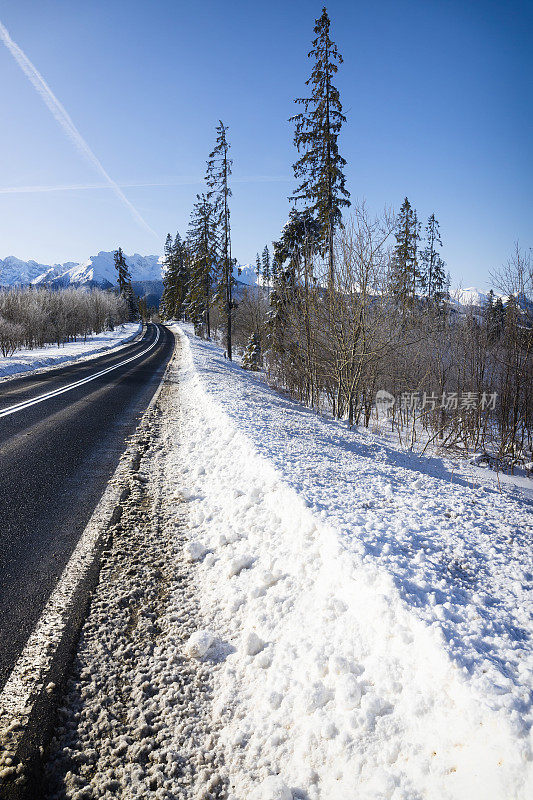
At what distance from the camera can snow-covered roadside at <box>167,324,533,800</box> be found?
5.26 feet

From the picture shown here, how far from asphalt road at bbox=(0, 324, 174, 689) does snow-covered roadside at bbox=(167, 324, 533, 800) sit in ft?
3.99

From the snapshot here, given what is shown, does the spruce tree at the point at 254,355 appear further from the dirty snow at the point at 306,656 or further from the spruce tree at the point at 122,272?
the spruce tree at the point at 122,272

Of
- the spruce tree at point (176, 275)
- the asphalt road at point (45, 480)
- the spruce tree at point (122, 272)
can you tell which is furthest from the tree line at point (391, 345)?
the spruce tree at point (122, 272)

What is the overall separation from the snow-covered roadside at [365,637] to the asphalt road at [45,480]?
1.21 metres

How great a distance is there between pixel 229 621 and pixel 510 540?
2682 mm

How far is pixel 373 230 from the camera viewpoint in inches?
342

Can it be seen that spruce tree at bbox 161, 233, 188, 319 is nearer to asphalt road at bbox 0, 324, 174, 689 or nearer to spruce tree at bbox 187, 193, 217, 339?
spruce tree at bbox 187, 193, 217, 339

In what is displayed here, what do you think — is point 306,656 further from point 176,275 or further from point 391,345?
point 176,275

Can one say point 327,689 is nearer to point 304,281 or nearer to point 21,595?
point 21,595

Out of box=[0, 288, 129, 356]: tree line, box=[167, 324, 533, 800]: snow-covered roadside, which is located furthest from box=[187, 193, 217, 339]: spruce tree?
box=[167, 324, 533, 800]: snow-covered roadside

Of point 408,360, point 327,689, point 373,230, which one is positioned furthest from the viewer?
point 408,360

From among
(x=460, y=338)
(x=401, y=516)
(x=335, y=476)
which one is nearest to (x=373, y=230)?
(x=460, y=338)

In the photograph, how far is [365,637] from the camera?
7.09 ft

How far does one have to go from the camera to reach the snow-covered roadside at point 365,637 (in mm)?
1604
